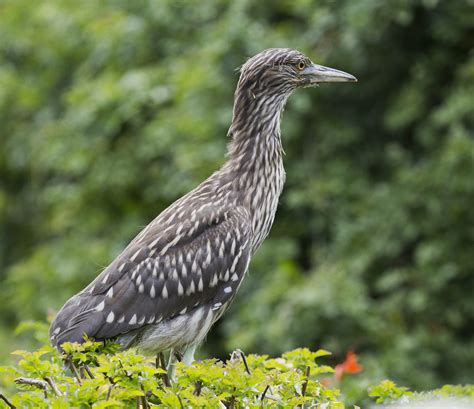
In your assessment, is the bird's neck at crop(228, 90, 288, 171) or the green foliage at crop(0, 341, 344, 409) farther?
A: the bird's neck at crop(228, 90, 288, 171)

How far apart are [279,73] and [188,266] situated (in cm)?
119

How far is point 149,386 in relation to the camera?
344 cm

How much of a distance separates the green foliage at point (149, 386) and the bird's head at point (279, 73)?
6.83 ft

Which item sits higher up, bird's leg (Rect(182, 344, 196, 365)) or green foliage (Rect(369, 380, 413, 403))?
bird's leg (Rect(182, 344, 196, 365))

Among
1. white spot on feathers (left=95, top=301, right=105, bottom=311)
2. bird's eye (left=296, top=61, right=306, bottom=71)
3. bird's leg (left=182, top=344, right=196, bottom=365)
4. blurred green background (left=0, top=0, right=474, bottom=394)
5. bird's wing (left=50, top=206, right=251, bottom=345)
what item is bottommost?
bird's leg (left=182, top=344, right=196, bottom=365)

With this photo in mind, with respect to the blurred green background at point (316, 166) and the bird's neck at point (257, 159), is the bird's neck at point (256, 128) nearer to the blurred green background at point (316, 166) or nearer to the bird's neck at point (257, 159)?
the bird's neck at point (257, 159)

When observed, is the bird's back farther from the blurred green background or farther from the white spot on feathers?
the blurred green background

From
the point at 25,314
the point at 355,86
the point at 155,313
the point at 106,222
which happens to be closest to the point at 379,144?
the point at 355,86

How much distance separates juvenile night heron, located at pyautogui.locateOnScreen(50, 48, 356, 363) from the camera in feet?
16.1

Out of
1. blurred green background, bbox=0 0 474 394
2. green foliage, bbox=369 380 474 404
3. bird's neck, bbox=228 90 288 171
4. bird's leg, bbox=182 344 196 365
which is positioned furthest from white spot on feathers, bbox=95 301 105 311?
blurred green background, bbox=0 0 474 394

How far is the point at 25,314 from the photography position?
33.0 feet

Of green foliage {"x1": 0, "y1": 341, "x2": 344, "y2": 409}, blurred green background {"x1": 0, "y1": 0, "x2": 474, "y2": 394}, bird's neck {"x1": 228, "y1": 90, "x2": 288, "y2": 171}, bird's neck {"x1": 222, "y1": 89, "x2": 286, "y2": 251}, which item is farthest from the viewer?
blurred green background {"x1": 0, "y1": 0, "x2": 474, "y2": 394}

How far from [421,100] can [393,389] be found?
4.89 m

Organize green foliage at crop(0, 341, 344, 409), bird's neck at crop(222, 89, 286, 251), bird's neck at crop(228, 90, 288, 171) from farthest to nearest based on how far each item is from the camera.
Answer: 1. bird's neck at crop(228, 90, 288, 171)
2. bird's neck at crop(222, 89, 286, 251)
3. green foliage at crop(0, 341, 344, 409)
